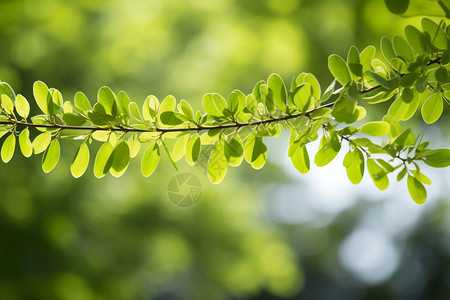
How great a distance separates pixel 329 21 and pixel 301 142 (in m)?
3.87

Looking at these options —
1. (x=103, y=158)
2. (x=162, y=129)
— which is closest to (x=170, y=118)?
(x=162, y=129)

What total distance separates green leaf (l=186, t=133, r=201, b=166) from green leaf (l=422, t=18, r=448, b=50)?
0.35 metres

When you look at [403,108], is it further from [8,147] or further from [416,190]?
[8,147]

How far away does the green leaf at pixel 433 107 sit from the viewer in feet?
1.95

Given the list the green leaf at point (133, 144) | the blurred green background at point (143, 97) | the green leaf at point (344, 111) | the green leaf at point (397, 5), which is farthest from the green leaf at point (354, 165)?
the blurred green background at point (143, 97)

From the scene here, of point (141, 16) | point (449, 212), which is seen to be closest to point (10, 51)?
point (141, 16)

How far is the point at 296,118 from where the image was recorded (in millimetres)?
547

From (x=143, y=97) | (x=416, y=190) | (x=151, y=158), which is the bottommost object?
(x=416, y=190)

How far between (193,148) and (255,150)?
0.10 meters

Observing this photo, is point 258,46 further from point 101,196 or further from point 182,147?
point 182,147

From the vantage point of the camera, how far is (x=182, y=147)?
630mm

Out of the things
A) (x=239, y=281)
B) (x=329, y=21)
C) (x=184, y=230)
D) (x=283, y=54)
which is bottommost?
(x=239, y=281)

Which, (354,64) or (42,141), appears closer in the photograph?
(354,64)

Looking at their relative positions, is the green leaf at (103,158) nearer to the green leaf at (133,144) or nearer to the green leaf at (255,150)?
the green leaf at (133,144)
